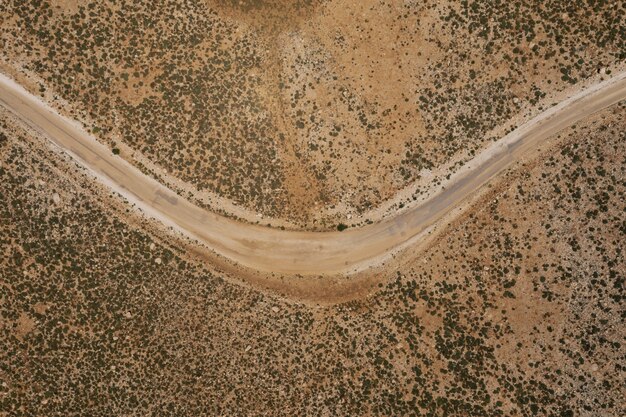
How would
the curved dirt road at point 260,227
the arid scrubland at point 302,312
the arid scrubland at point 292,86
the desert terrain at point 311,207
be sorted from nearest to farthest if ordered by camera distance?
the arid scrubland at point 302,312, the desert terrain at point 311,207, the arid scrubland at point 292,86, the curved dirt road at point 260,227

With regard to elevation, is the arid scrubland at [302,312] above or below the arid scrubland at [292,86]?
below

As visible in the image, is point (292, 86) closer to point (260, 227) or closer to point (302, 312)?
point (260, 227)

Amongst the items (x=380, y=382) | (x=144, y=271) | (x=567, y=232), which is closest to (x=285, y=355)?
(x=380, y=382)

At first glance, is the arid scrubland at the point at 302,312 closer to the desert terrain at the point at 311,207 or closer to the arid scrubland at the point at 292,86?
the desert terrain at the point at 311,207

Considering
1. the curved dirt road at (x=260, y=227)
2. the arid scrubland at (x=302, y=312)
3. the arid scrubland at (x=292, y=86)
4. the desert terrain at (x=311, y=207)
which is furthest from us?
the curved dirt road at (x=260, y=227)

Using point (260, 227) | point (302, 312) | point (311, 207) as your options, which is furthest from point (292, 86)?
point (302, 312)

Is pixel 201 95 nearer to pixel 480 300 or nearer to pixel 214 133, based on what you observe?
pixel 214 133

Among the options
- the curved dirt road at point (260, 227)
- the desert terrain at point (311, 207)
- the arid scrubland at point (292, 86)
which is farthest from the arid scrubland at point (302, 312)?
the arid scrubland at point (292, 86)
